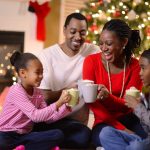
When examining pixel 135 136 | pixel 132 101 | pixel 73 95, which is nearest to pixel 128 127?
pixel 135 136

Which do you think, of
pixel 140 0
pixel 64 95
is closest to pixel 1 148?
pixel 64 95

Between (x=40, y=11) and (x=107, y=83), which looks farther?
(x=40, y=11)

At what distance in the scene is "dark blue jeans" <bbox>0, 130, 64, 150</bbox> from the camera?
1832mm

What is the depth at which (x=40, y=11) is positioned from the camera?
4.18 meters

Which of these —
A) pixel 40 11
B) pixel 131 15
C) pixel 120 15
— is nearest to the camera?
pixel 131 15

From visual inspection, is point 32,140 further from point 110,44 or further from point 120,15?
point 120,15

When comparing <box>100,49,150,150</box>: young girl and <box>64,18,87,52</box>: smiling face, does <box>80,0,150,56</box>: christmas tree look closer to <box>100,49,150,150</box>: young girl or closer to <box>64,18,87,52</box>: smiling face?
<box>64,18,87,52</box>: smiling face

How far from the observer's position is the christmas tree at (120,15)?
13.1ft

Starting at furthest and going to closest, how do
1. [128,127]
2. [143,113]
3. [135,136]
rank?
[128,127] → [135,136] → [143,113]

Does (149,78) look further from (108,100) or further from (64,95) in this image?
(64,95)

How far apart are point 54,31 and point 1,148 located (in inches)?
109

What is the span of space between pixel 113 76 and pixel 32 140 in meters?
0.58

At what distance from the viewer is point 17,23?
13.6 ft

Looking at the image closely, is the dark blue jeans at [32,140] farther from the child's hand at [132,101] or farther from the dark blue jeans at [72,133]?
the child's hand at [132,101]
